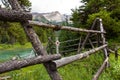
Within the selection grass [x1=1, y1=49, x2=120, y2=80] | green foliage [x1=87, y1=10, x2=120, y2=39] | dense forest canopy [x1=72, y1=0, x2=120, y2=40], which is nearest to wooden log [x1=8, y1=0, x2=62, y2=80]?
grass [x1=1, y1=49, x2=120, y2=80]

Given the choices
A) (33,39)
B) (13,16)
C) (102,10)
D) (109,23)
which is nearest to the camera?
(13,16)

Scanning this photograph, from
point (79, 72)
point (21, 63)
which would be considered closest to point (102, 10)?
point (79, 72)

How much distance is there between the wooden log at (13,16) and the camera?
2.45 m

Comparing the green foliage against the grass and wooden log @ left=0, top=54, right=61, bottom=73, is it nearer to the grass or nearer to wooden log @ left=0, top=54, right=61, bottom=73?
the grass

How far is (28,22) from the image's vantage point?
2854mm

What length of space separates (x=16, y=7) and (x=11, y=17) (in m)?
0.30

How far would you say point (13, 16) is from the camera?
2.56 m

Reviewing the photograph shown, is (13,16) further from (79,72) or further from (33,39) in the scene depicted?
(79,72)

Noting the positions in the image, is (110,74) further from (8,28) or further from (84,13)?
(8,28)

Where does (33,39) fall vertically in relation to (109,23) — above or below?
above

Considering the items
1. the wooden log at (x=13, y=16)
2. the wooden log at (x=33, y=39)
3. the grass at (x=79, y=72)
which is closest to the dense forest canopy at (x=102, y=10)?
the grass at (x=79, y=72)

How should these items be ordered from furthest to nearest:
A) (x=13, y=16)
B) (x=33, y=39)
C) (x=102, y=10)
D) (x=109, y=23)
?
(x=102, y=10), (x=109, y=23), (x=33, y=39), (x=13, y=16)

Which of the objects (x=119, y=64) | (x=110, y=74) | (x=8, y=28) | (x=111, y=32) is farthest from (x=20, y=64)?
(x=8, y=28)

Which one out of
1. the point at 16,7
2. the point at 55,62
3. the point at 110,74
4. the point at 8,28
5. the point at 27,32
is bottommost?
the point at 8,28
